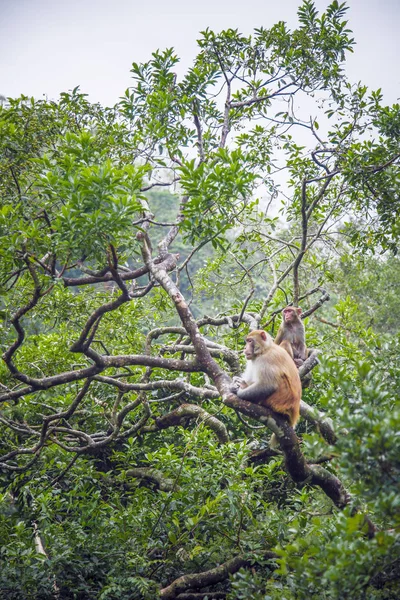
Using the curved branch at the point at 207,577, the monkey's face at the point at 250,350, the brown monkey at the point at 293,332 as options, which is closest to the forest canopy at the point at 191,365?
the curved branch at the point at 207,577

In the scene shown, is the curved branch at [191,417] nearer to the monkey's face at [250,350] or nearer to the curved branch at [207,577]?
the monkey's face at [250,350]

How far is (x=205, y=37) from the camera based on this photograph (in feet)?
24.3

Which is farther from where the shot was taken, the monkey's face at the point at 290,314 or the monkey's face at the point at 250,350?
the monkey's face at the point at 290,314

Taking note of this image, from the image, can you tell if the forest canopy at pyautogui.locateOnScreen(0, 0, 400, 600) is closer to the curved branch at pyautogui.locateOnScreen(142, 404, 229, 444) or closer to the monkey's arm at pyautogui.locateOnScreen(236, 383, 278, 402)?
the curved branch at pyautogui.locateOnScreen(142, 404, 229, 444)

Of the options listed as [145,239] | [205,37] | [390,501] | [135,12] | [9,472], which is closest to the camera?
[390,501]

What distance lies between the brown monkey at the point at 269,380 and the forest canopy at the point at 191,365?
0.34 meters

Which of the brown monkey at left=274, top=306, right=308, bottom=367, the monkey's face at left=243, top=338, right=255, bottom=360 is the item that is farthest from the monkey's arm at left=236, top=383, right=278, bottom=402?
the brown monkey at left=274, top=306, right=308, bottom=367

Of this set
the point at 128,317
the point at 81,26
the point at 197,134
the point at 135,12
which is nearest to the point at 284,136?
the point at 197,134

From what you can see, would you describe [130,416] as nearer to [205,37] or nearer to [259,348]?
[259,348]

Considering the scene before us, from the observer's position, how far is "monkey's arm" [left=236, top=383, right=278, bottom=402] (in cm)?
521

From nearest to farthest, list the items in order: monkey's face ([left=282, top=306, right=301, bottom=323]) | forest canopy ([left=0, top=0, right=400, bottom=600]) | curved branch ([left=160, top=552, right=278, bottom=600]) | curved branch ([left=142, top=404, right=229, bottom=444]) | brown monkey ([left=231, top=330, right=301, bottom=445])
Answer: forest canopy ([left=0, top=0, right=400, bottom=600]) < curved branch ([left=160, top=552, right=278, bottom=600]) < brown monkey ([left=231, top=330, right=301, bottom=445]) < curved branch ([left=142, top=404, right=229, bottom=444]) < monkey's face ([left=282, top=306, right=301, bottom=323])

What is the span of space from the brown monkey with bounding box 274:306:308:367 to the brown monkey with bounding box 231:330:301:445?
1.54 m

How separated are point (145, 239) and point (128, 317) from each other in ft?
8.45

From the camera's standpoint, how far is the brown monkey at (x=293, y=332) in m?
7.13
